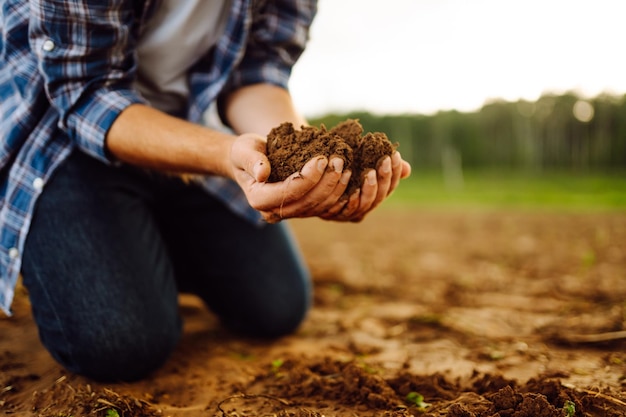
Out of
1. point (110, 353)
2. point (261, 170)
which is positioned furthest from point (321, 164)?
point (110, 353)

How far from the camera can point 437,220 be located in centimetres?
794

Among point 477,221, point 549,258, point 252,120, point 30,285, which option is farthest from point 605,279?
point 477,221

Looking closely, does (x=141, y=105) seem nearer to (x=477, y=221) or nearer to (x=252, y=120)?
(x=252, y=120)

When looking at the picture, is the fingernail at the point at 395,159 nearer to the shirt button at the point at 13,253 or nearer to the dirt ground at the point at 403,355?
the dirt ground at the point at 403,355

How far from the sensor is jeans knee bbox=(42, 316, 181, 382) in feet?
6.02

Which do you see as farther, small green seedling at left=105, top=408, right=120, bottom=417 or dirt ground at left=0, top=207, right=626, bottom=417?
dirt ground at left=0, top=207, right=626, bottom=417

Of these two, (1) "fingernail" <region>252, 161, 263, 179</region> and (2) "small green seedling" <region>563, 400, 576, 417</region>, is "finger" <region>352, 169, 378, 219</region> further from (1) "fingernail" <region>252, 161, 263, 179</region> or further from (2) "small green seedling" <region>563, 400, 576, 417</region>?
(2) "small green seedling" <region>563, 400, 576, 417</region>

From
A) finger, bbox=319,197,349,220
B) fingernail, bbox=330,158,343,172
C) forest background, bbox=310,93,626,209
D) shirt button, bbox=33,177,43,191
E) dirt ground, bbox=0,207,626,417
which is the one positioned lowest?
forest background, bbox=310,93,626,209

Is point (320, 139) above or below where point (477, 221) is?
above

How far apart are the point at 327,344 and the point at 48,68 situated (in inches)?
68.9

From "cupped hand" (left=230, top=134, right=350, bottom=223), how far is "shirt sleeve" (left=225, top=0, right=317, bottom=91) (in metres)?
0.76

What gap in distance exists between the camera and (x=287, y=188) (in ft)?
4.85

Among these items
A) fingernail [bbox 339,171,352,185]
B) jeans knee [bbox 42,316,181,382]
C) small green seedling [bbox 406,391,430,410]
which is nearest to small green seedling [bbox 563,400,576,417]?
small green seedling [bbox 406,391,430,410]

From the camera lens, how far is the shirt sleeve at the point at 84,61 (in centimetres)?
179
